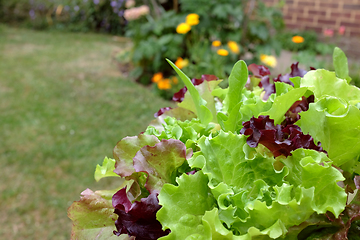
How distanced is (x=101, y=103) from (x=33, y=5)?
294 inches

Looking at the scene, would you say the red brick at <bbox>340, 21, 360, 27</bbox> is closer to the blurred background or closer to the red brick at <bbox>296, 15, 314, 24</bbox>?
the blurred background

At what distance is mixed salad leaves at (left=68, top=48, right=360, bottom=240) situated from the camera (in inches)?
21.5

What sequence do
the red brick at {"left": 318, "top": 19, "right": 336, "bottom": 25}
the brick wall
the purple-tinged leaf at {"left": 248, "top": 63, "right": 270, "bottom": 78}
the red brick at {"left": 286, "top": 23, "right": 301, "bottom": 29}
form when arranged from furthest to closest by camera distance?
the red brick at {"left": 286, "top": 23, "right": 301, "bottom": 29} < the red brick at {"left": 318, "top": 19, "right": 336, "bottom": 25} < the brick wall < the purple-tinged leaf at {"left": 248, "top": 63, "right": 270, "bottom": 78}

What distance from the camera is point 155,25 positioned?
5000 mm

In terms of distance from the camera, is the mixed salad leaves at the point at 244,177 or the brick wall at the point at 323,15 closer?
the mixed salad leaves at the point at 244,177

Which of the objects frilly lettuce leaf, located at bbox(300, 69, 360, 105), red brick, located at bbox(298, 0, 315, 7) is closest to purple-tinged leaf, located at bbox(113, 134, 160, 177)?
frilly lettuce leaf, located at bbox(300, 69, 360, 105)

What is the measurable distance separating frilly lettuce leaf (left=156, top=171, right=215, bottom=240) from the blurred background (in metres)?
2.39

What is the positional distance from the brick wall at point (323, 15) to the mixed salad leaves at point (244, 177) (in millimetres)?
6037

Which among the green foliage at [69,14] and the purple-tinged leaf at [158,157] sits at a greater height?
the purple-tinged leaf at [158,157]

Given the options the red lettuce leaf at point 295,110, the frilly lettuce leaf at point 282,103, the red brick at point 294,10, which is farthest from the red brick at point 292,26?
the frilly lettuce leaf at point 282,103

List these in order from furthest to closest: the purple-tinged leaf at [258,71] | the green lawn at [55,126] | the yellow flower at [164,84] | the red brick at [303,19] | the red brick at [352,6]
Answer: the red brick at [303,19] → the red brick at [352,6] → the yellow flower at [164,84] → the green lawn at [55,126] → the purple-tinged leaf at [258,71]

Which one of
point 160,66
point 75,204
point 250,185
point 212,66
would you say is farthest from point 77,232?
point 160,66

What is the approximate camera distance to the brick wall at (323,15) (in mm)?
5742

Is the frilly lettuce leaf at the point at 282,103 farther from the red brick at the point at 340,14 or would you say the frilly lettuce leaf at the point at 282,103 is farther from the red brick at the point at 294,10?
the red brick at the point at 294,10
